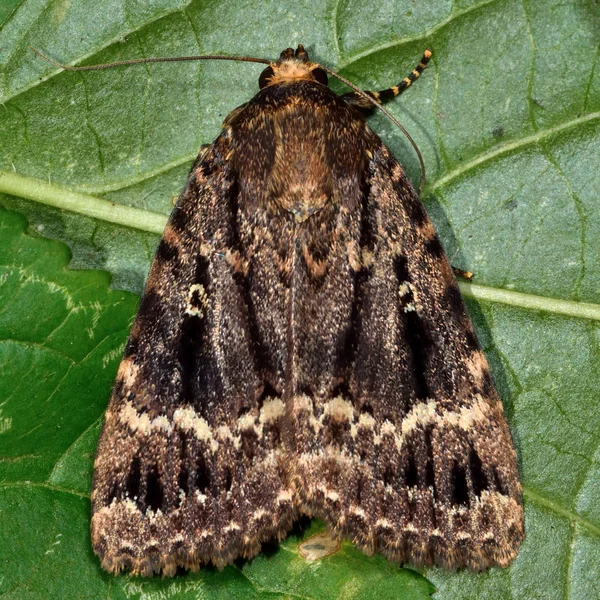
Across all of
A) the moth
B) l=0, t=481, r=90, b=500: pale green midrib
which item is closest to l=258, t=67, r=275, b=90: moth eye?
the moth

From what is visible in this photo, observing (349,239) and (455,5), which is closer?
(349,239)

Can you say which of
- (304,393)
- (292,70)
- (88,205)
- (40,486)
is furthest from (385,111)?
(40,486)

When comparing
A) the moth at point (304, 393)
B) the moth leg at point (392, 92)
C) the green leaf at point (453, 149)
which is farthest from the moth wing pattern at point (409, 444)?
the moth leg at point (392, 92)

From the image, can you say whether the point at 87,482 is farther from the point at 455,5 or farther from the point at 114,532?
the point at 455,5

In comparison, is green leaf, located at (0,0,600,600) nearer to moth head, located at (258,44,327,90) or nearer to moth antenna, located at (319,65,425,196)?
moth antenna, located at (319,65,425,196)

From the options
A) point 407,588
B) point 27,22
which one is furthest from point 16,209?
point 407,588

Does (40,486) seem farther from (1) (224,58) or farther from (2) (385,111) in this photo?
(2) (385,111)

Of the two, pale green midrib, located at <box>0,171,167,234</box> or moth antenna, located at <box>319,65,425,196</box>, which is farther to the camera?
pale green midrib, located at <box>0,171,167,234</box>
